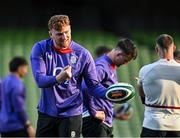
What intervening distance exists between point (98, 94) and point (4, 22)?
51.2ft

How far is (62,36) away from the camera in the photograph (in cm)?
775

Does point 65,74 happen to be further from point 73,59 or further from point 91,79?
Result: point 91,79

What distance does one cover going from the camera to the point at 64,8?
938 inches

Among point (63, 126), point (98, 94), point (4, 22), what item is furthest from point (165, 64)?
point (4, 22)

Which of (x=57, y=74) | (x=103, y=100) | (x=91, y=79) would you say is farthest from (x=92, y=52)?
(x=57, y=74)

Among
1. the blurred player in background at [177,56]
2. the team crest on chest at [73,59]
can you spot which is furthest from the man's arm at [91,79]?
the blurred player in background at [177,56]

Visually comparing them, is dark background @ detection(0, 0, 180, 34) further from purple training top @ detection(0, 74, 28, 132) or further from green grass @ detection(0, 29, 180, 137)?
purple training top @ detection(0, 74, 28, 132)

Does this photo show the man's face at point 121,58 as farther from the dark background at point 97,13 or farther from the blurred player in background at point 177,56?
the dark background at point 97,13

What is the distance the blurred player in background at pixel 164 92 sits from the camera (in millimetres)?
8266

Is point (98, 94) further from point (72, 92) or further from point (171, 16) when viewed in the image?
point (171, 16)

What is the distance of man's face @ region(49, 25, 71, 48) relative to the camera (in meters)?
7.73

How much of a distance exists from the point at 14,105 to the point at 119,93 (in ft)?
11.1

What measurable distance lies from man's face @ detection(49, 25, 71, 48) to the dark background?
15349 mm

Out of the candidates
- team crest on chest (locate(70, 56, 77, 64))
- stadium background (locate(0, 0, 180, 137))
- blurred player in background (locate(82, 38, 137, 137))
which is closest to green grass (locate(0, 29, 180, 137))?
stadium background (locate(0, 0, 180, 137))
